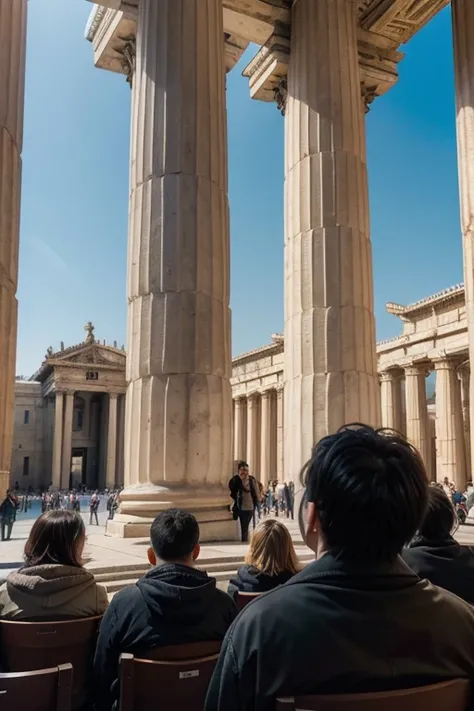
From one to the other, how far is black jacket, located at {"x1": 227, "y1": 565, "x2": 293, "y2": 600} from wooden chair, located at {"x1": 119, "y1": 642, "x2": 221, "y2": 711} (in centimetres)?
136

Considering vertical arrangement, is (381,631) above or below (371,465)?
below

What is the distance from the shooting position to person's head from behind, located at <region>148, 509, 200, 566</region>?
3.81 metres

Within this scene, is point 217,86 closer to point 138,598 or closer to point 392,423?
point 138,598

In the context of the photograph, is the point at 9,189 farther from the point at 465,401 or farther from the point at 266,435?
the point at 266,435

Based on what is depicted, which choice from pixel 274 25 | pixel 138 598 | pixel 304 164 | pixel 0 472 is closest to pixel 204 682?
pixel 138 598

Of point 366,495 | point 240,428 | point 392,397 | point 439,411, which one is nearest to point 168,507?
point 366,495

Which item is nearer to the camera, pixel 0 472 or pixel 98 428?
pixel 0 472

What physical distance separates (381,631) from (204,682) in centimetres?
191

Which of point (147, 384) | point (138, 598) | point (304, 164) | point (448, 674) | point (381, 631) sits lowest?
point (138, 598)

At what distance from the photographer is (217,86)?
520 inches

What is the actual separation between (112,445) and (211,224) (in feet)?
238

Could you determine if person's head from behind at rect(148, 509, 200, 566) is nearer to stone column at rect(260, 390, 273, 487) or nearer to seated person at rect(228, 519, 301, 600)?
seated person at rect(228, 519, 301, 600)

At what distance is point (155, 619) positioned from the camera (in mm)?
3426

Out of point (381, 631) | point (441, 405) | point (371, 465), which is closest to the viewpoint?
point (381, 631)
